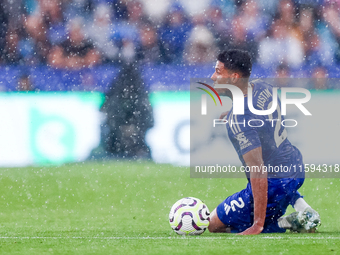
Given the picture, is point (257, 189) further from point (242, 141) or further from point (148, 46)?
point (148, 46)

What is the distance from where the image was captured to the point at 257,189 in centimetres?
395

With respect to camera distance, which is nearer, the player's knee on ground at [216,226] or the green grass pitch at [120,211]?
the green grass pitch at [120,211]

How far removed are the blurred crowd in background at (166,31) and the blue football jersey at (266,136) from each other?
5724 mm

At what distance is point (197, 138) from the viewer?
8594 mm

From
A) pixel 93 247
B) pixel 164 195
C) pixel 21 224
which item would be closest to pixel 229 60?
pixel 93 247

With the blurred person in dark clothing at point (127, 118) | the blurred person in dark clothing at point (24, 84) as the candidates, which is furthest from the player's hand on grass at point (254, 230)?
the blurred person in dark clothing at point (24, 84)

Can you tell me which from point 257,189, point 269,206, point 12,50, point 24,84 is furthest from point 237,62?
point 12,50

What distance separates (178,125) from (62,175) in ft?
6.48

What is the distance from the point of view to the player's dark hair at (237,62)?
4301 millimetres

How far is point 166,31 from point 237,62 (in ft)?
20.8

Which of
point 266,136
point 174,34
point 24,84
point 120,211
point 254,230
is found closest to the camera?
point 254,230

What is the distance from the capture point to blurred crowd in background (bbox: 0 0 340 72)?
10062 millimetres

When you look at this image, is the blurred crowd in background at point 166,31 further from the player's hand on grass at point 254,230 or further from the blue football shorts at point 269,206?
the player's hand on grass at point 254,230

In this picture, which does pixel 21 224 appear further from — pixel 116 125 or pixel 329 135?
pixel 329 135
